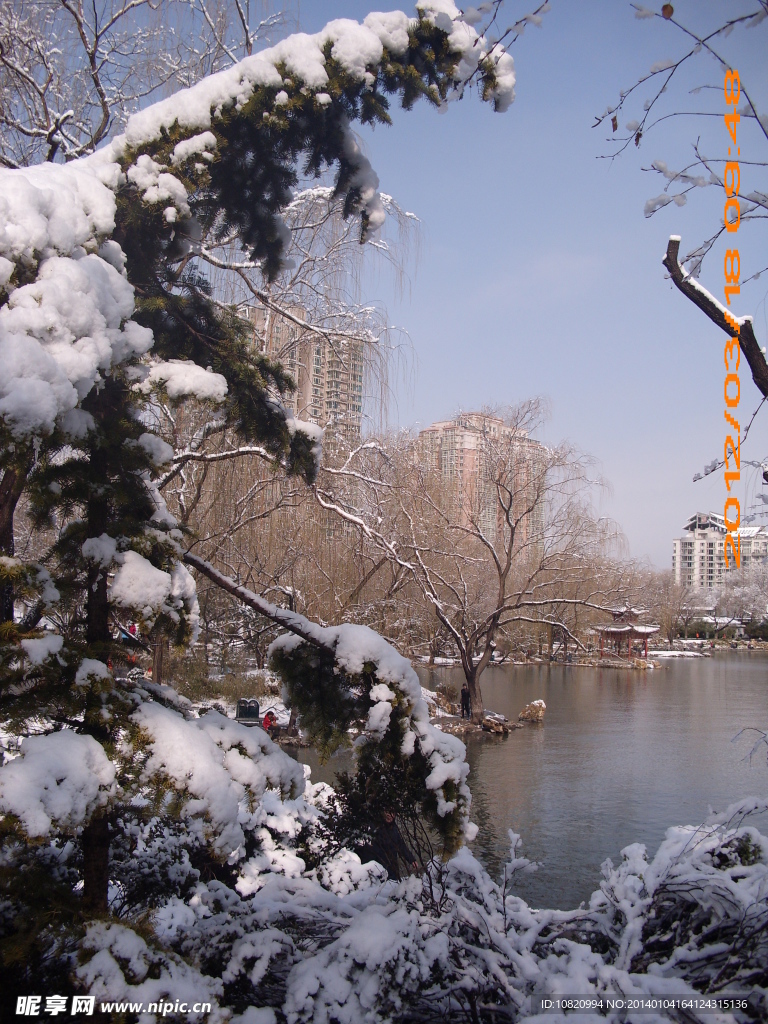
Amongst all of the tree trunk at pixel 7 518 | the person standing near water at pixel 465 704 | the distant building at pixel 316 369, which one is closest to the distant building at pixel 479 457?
the person standing near water at pixel 465 704

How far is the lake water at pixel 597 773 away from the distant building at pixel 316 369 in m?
5.27

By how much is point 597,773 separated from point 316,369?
8.19m

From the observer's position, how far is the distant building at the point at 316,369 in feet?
27.2

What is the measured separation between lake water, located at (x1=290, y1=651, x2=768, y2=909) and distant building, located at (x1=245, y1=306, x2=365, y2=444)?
5.27 metres

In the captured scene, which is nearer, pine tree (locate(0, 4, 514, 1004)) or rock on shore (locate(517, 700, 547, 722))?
pine tree (locate(0, 4, 514, 1004))

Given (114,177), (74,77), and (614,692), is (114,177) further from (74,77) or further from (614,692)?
(614,692)

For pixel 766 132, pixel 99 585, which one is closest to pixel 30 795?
pixel 99 585

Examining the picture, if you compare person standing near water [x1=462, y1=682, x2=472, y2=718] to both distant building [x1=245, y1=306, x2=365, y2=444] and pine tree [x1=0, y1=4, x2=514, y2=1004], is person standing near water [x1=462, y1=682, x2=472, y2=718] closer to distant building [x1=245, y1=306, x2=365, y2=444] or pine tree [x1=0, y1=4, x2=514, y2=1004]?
distant building [x1=245, y1=306, x2=365, y2=444]

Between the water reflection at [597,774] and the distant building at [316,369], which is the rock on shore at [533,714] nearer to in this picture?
the water reflection at [597,774]

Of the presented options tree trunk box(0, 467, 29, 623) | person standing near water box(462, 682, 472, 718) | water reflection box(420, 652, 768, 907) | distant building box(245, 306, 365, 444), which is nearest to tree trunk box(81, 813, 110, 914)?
tree trunk box(0, 467, 29, 623)

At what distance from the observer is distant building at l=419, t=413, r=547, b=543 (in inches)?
648

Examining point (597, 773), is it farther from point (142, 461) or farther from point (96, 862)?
point (142, 461)

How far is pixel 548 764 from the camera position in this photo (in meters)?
12.3

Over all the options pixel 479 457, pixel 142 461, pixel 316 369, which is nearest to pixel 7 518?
pixel 142 461
